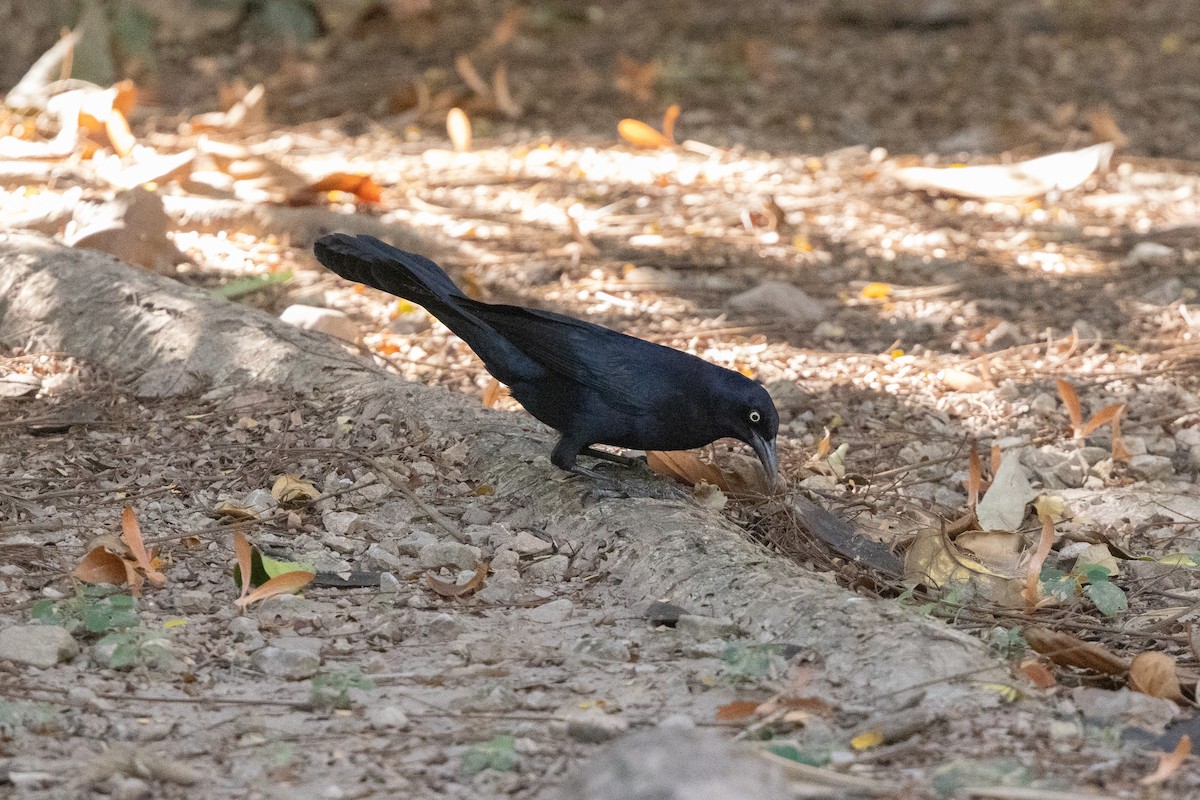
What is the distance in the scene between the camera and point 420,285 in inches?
153

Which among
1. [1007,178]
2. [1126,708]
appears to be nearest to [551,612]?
[1126,708]

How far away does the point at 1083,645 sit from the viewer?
2885mm

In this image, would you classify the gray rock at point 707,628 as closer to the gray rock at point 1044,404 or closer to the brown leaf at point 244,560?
the brown leaf at point 244,560

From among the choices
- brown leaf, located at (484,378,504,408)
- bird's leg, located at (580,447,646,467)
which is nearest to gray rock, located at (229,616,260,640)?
bird's leg, located at (580,447,646,467)

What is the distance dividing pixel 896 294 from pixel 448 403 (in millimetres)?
2572

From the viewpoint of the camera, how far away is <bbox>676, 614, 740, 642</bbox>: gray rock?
120 inches

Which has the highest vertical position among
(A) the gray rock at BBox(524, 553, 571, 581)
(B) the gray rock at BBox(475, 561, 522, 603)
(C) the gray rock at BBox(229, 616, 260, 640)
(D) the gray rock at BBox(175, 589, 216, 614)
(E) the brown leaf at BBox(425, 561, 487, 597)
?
(C) the gray rock at BBox(229, 616, 260, 640)

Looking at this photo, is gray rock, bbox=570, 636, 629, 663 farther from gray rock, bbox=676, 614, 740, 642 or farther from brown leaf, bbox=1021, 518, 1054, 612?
brown leaf, bbox=1021, 518, 1054, 612

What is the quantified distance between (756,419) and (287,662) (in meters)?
1.43

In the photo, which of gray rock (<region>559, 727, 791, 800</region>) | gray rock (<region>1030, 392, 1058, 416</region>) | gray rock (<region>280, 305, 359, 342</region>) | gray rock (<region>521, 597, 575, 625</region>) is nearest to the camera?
gray rock (<region>559, 727, 791, 800</region>)

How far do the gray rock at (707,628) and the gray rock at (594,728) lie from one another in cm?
49

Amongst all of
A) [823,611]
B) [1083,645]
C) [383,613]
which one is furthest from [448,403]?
[1083,645]

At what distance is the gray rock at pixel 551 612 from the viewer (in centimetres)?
321

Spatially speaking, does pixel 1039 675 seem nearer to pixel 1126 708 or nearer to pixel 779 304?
pixel 1126 708
